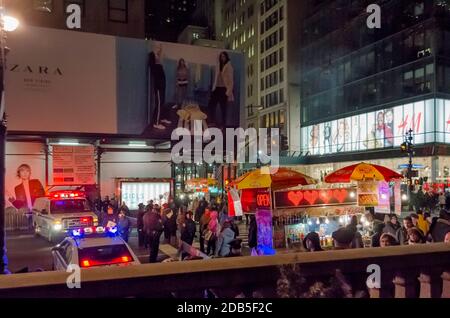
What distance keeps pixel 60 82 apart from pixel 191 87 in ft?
23.9

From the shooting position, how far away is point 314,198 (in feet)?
36.5

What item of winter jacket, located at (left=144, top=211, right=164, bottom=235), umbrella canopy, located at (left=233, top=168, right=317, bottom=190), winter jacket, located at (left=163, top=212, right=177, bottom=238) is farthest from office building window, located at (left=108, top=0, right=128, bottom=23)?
umbrella canopy, located at (left=233, top=168, right=317, bottom=190)

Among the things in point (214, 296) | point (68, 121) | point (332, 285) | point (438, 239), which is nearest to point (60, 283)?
point (214, 296)

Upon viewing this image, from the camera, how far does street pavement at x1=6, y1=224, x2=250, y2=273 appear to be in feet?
44.5

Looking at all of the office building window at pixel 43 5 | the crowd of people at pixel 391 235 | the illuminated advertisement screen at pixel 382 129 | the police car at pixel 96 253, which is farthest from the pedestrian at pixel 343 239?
the illuminated advertisement screen at pixel 382 129

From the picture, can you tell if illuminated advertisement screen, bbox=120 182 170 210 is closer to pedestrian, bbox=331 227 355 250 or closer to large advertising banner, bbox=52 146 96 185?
large advertising banner, bbox=52 146 96 185

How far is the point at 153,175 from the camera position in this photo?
25.1m

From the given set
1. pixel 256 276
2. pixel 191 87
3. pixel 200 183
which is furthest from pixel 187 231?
pixel 200 183

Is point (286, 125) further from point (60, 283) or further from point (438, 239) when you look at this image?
point (60, 283)

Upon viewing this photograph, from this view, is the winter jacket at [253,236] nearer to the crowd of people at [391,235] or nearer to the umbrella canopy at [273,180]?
the umbrella canopy at [273,180]

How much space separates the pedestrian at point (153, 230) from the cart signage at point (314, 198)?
495 cm

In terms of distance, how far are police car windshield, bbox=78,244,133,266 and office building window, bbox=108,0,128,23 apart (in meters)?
20.6

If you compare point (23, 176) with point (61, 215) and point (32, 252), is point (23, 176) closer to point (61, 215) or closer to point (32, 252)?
point (61, 215)

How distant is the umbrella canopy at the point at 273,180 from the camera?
10602 mm
